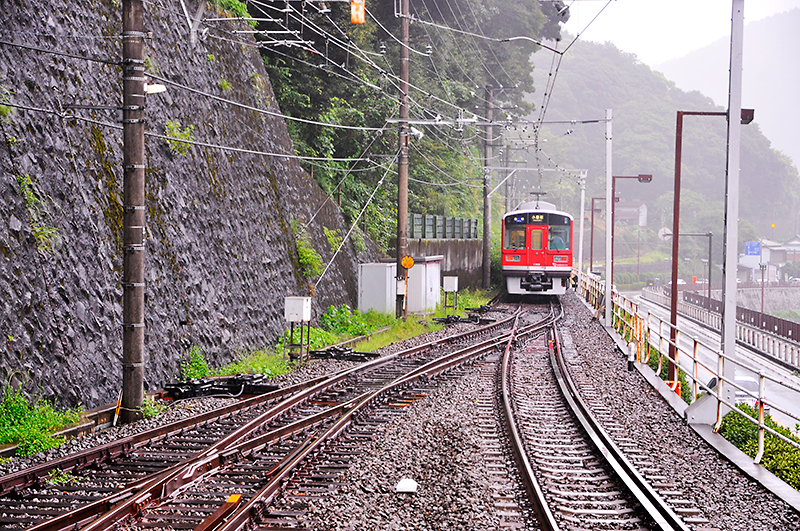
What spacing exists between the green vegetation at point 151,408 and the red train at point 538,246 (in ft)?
71.4

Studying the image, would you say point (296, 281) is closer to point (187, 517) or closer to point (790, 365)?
point (187, 517)

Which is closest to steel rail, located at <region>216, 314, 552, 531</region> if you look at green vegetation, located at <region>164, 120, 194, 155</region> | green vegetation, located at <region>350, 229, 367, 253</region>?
green vegetation, located at <region>164, 120, 194, 155</region>

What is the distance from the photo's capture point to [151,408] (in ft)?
32.6

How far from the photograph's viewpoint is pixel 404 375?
1305 cm

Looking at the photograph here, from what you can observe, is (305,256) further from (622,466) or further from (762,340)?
(762,340)

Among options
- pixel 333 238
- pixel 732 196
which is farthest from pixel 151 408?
pixel 333 238

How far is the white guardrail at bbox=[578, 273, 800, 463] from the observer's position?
8172mm

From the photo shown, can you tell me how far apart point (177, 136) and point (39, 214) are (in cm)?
458

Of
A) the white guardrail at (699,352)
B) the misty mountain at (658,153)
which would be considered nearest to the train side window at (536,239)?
the white guardrail at (699,352)

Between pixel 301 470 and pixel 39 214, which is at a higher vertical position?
pixel 39 214

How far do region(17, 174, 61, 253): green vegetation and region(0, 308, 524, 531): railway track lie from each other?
3040mm

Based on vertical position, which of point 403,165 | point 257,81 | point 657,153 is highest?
point 657,153

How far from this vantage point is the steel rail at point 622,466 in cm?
606

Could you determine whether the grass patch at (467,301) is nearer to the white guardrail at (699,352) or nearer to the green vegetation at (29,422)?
the white guardrail at (699,352)
